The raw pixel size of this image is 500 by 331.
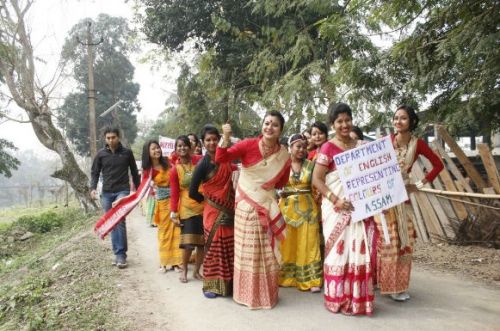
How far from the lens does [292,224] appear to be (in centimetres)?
470

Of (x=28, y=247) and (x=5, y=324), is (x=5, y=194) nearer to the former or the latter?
(x=28, y=247)

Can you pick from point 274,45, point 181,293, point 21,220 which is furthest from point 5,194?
point 181,293

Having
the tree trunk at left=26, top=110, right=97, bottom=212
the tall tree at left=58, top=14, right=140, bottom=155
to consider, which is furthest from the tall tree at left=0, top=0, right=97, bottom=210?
the tall tree at left=58, top=14, right=140, bottom=155

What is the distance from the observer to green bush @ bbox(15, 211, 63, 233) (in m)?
15.0

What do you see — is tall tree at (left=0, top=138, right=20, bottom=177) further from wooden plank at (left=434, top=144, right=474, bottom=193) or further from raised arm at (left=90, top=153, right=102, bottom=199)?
wooden plank at (left=434, top=144, right=474, bottom=193)

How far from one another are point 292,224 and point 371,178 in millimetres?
1250

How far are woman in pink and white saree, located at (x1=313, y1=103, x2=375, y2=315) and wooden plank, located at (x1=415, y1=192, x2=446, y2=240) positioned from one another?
2.86m

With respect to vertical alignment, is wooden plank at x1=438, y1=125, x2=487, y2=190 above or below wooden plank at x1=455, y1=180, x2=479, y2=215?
above

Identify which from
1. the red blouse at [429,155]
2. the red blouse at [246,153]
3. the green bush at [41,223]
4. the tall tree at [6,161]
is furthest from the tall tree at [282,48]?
the tall tree at [6,161]

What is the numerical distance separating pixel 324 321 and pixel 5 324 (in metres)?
3.49

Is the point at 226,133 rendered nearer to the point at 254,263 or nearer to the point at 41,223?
the point at 254,263

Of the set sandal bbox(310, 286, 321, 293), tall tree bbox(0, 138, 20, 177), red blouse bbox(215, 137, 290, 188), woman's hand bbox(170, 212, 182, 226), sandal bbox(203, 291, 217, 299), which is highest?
tall tree bbox(0, 138, 20, 177)

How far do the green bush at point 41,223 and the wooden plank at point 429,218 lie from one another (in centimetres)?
1275

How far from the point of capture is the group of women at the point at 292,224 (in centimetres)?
378
